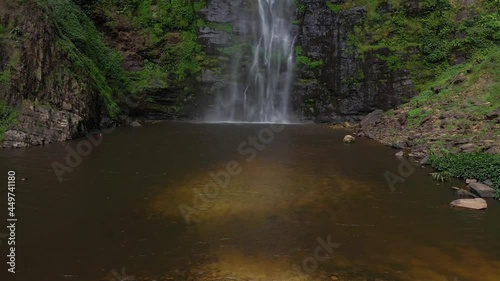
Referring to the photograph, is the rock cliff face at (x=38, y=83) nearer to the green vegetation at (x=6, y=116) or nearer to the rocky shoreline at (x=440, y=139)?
the green vegetation at (x=6, y=116)

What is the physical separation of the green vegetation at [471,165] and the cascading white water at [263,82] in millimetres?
16756

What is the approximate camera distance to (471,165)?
12242 mm

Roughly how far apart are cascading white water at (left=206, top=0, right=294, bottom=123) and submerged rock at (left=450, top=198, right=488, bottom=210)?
1998 cm

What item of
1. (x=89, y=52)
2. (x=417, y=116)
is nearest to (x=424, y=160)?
(x=417, y=116)

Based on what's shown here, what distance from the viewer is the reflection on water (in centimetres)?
662

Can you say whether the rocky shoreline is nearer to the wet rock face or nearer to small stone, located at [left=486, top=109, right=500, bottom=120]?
small stone, located at [left=486, top=109, right=500, bottom=120]

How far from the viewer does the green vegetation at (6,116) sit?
17.7 metres

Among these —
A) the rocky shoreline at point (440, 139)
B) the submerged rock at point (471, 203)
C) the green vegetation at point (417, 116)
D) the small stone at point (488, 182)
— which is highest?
the green vegetation at point (417, 116)

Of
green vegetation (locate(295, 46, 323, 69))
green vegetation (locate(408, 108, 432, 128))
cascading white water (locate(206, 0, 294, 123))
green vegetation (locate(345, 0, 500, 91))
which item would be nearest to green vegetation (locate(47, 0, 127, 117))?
cascading white water (locate(206, 0, 294, 123))

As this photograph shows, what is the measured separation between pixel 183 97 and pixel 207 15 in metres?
7.17

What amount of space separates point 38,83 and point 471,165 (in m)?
19.0

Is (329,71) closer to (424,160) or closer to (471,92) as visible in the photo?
(471,92)

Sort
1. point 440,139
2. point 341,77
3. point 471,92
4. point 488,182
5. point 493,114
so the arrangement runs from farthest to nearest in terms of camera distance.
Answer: point 341,77 < point 471,92 < point 440,139 < point 493,114 < point 488,182

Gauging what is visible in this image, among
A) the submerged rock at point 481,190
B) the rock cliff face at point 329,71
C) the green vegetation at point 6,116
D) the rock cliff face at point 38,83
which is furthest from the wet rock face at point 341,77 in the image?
the green vegetation at point 6,116
